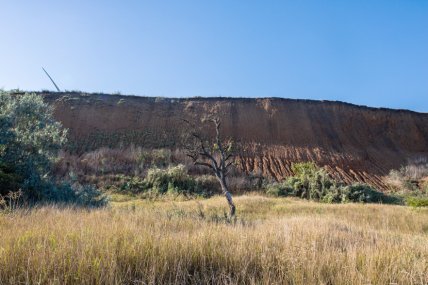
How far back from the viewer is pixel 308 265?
324 cm

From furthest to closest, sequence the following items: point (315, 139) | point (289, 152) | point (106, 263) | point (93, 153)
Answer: point (315, 139) < point (289, 152) < point (93, 153) < point (106, 263)

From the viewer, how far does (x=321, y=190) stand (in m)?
24.1

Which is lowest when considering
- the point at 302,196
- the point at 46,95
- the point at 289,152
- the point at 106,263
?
the point at 302,196

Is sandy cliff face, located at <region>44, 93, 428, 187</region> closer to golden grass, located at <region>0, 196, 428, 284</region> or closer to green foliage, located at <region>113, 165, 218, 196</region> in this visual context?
green foliage, located at <region>113, 165, 218, 196</region>

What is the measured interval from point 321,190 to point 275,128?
16.0 meters

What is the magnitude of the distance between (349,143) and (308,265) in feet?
→ 126

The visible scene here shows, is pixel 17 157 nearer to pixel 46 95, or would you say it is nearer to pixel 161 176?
pixel 161 176

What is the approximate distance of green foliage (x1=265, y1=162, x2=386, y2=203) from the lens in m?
22.3

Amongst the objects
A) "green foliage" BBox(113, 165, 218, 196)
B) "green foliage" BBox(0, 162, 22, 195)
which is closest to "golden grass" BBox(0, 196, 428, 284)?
"green foliage" BBox(0, 162, 22, 195)

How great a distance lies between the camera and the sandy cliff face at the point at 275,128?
3450 cm

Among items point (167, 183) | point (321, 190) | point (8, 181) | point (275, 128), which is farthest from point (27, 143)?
point (275, 128)

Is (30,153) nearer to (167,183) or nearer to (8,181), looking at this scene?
(8,181)

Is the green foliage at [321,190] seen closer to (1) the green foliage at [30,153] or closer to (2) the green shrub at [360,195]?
(2) the green shrub at [360,195]

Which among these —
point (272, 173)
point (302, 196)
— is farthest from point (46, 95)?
point (302, 196)
